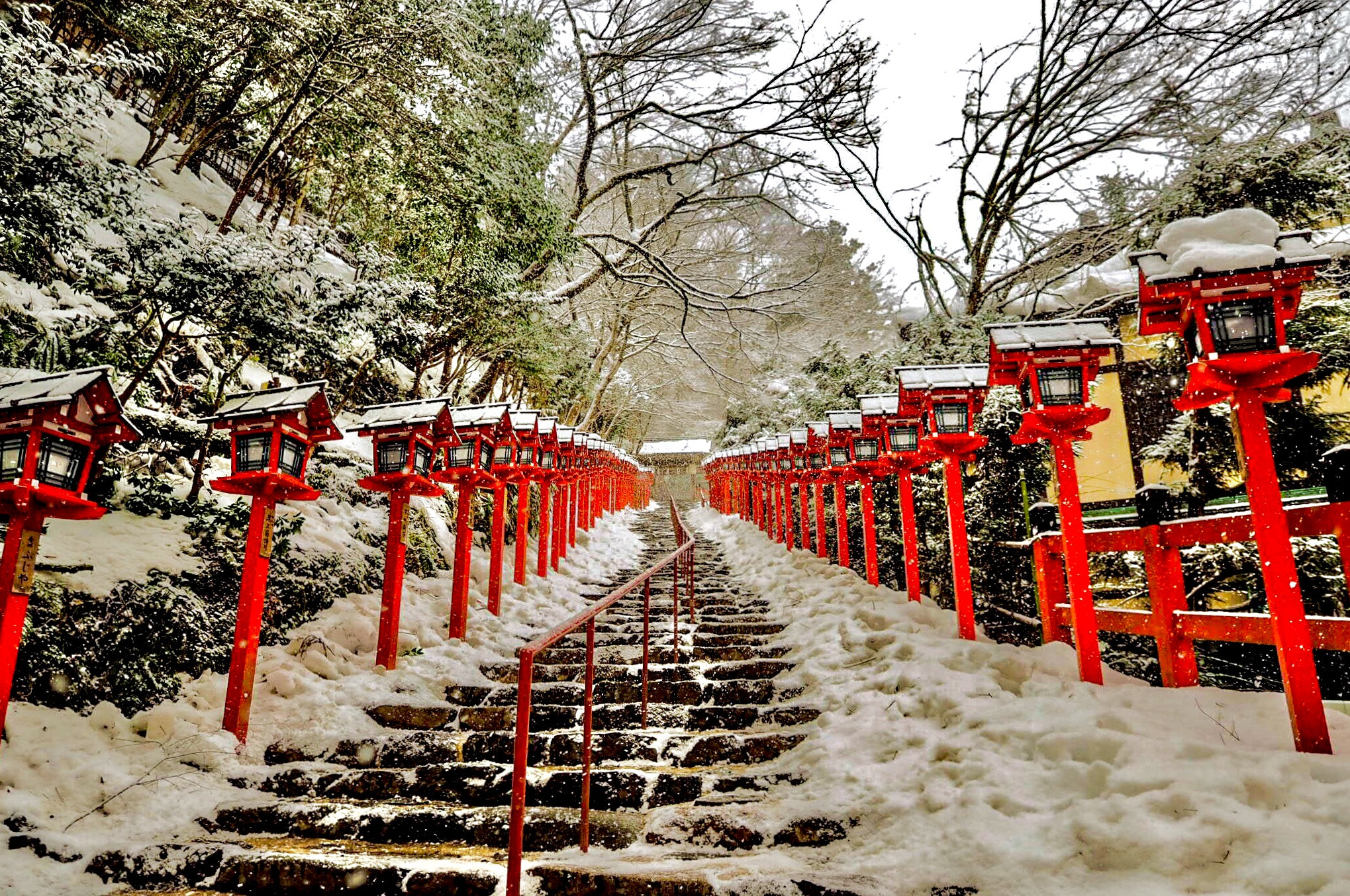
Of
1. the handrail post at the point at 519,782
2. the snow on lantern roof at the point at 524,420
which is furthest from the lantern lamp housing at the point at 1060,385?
the snow on lantern roof at the point at 524,420

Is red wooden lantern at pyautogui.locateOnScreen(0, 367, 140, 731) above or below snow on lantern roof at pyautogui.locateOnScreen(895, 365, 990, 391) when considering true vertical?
below

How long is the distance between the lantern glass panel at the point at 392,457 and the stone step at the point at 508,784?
255cm

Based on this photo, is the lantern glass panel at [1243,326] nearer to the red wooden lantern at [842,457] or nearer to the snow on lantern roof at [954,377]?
the snow on lantern roof at [954,377]

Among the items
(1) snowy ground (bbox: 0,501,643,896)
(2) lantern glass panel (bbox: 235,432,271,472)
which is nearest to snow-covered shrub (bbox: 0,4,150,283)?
(2) lantern glass panel (bbox: 235,432,271,472)

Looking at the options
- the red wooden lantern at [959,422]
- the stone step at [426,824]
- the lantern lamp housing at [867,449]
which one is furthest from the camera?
the lantern lamp housing at [867,449]

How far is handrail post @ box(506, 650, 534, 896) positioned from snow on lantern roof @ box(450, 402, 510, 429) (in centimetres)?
424

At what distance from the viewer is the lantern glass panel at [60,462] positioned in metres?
3.12

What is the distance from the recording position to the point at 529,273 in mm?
9883

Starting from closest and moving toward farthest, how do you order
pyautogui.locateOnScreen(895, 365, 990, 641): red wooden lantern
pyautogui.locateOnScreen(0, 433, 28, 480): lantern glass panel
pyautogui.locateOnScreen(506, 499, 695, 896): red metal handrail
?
pyautogui.locateOnScreen(506, 499, 695, 896): red metal handrail → pyautogui.locateOnScreen(0, 433, 28, 480): lantern glass panel → pyautogui.locateOnScreen(895, 365, 990, 641): red wooden lantern

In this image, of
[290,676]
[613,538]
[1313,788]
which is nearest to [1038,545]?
[1313,788]

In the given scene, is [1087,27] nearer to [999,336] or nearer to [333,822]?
[999,336]

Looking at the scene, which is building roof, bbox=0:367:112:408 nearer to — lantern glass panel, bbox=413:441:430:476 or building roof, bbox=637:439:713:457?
lantern glass panel, bbox=413:441:430:476

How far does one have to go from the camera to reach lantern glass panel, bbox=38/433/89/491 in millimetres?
3125

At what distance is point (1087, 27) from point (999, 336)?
7.63m
